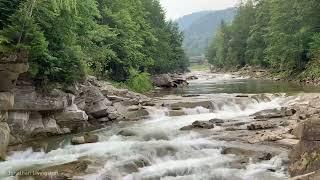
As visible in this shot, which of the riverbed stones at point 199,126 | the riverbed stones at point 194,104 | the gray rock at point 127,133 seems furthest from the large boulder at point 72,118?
the riverbed stones at point 194,104

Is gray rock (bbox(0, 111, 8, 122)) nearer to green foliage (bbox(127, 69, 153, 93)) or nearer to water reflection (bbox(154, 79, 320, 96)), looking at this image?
green foliage (bbox(127, 69, 153, 93))

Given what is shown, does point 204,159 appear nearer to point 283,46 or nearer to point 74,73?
point 74,73

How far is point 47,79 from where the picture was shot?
22391 mm

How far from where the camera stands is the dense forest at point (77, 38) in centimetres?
1934

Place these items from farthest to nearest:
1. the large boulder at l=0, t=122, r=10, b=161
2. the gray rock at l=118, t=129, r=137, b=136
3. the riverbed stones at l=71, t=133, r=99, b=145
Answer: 1. the gray rock at l=118, t=129, r=137, b=136
2. the riverbed stones at l=71, t=133, r=99, b=145
3. the large boulder at l=0, t=122, r=10, b=161

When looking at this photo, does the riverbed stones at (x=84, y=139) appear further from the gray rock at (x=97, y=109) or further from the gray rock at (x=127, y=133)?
the gray rock at (x=97, y=109)

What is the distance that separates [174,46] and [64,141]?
56949 mm

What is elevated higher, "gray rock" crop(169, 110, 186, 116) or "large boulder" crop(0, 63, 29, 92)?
"large boulder" crop(0, 63, 29, 92)

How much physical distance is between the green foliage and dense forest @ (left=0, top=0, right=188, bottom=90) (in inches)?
6.2

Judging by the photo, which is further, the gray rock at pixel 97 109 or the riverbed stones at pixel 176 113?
the riverbed stones at pixel 176 113

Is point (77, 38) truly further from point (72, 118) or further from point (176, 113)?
point (72, 118)

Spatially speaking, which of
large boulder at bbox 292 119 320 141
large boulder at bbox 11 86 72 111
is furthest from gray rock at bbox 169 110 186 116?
large boulder at bbox 292 119 320 141

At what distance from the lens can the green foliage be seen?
43.7 meters

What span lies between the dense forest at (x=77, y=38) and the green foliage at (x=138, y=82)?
0.16m
